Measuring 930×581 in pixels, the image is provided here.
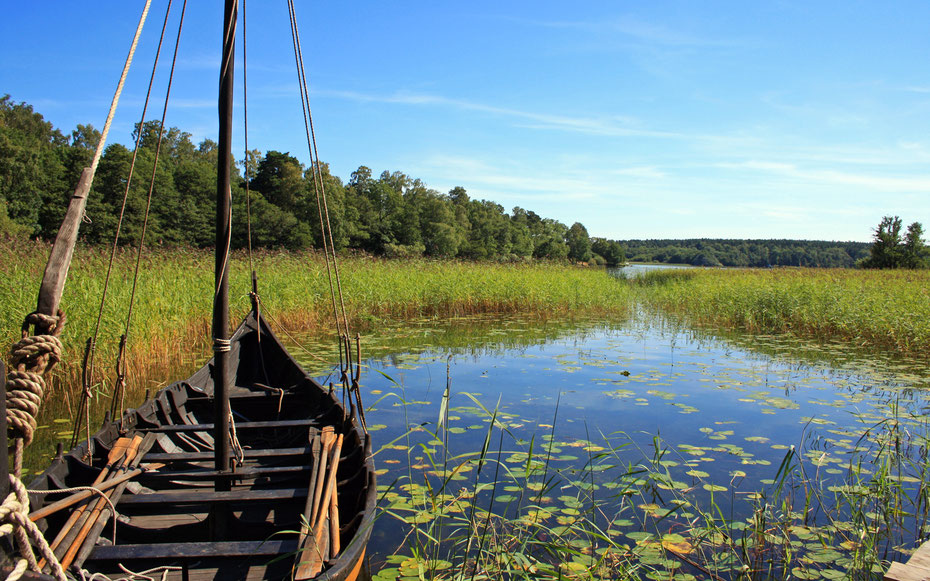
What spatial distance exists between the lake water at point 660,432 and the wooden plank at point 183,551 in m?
0.66

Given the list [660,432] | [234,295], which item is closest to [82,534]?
[660,432]

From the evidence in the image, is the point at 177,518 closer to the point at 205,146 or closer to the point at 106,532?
the point at 106,532

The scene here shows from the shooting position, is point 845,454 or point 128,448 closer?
point 128,448

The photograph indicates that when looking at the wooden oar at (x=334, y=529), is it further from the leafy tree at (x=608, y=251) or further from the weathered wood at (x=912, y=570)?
the leafy tree at (x=608, y=251)

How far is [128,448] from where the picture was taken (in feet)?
10.6

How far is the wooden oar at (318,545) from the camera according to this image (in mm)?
2081

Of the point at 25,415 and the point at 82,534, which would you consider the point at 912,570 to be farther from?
the point at 82,534

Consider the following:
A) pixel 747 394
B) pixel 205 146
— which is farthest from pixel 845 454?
pixel 205 146

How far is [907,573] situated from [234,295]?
979 centimetres

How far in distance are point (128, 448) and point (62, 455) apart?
1.66 ft

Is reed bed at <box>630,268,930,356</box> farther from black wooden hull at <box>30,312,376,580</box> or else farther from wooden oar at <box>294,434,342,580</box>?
wooden oar at <box>294,434,342,580</box>

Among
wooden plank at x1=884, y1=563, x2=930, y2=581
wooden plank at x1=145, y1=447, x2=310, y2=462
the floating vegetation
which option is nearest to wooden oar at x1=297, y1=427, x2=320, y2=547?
wooden plank at x1=145, y1=447, x2=310, y2=462

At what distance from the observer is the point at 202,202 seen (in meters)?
41.2

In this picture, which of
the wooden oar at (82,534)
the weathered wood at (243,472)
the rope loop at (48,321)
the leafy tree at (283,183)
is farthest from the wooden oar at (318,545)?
the leafy tree at (283,183)
